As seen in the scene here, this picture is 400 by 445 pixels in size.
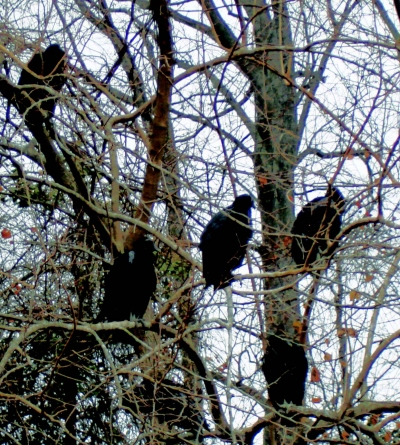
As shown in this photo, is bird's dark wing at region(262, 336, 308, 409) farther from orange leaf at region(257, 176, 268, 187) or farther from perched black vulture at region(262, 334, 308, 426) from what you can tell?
orange leaf at region(257, 176, 268, 187)

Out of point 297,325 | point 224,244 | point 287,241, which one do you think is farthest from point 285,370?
point 224,244

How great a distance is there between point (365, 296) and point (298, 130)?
451 centimetres

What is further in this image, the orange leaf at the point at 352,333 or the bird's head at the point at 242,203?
the bird's head at the point at 242,203

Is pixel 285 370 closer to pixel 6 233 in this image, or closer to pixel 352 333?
pixel 352 333

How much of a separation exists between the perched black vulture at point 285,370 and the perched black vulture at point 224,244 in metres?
0.97

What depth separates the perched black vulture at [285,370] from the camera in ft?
21.2

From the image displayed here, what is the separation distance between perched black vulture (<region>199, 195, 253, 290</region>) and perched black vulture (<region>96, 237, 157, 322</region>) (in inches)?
27.6

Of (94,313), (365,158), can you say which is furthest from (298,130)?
(365,158)

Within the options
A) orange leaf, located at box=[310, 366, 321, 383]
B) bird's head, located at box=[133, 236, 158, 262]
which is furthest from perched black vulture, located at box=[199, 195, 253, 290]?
orange leaf, located at box=[310, 366, 321, 383]

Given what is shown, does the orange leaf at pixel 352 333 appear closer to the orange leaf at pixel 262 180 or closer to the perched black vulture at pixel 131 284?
the orange leaf at pixel 262 180

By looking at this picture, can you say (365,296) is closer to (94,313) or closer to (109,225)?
(109,225)

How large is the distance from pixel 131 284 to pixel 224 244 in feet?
3.42

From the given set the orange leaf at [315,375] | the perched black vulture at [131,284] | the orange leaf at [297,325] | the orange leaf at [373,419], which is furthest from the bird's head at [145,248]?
the orange leaf at [373,419]

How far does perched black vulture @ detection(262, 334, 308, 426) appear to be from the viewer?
6449 mm
